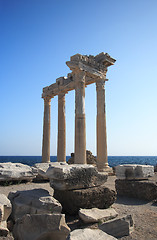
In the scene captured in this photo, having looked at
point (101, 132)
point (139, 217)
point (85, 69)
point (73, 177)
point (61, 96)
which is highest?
point (85, 69)

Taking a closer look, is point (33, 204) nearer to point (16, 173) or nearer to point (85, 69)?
point (16, 173)

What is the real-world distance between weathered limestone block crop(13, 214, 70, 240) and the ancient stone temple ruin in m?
11.1

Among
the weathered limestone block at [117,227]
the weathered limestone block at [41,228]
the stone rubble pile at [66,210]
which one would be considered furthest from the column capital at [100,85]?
the weathered limestone block at [41,228]

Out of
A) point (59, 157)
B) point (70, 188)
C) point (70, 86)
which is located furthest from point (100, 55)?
point (70, 188)

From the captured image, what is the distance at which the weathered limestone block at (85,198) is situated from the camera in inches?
205

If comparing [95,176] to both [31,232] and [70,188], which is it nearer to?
[70,188]

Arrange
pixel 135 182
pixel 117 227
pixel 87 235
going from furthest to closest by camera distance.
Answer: pixel 135 182, pixel 117 227, pixel 87 235

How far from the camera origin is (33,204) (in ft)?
15.4

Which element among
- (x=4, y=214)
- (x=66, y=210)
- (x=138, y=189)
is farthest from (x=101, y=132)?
(x=4, y=214)

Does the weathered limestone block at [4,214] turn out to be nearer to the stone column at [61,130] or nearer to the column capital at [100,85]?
the column capital at [100,85]

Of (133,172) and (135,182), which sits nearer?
(135,182)

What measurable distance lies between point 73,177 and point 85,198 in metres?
0.65

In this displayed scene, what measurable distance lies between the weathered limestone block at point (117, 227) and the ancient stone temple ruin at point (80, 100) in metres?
10.5

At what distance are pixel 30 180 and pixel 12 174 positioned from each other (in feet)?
4.00
